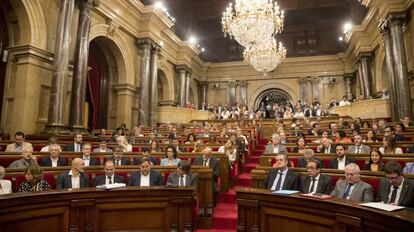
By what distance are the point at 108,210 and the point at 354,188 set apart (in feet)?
8.31

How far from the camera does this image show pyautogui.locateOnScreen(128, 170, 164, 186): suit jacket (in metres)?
4.15

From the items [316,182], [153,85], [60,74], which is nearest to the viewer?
[316,182]

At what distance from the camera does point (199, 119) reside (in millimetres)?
15648

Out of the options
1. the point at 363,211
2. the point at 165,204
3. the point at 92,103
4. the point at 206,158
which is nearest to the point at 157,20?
the point at 92,103

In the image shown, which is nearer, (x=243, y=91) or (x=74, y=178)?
(x=74, y=178)

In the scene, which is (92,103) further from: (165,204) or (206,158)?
(165,204)

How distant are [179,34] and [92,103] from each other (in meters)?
7.55

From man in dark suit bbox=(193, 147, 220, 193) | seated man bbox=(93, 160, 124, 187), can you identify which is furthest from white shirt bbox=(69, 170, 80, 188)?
man in dark suit bbox=(193, 147, 220, 193)

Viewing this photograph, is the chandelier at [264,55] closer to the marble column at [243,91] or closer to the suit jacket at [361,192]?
the marble column at [243,91]

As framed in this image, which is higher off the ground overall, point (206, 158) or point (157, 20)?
point (157, 20)

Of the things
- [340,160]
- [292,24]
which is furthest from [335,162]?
[292,24]

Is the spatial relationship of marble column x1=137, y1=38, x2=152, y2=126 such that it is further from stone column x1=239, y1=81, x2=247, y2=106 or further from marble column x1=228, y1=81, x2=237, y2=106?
stone column x1=239, y1=81, x2=247, y2=106

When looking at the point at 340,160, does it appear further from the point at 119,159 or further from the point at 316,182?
the point at 119,159

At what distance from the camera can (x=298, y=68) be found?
18.8 metres
